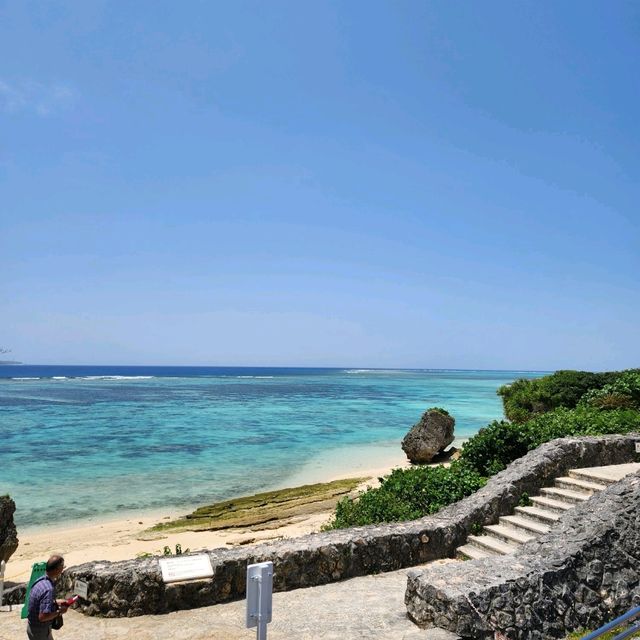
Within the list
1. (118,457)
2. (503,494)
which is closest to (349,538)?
(503,494)

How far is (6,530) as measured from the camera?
466 inches

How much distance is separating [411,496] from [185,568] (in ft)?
20.0

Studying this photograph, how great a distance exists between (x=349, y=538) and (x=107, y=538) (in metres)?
10.8

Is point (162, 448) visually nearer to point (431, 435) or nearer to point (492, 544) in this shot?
point (431, 435)

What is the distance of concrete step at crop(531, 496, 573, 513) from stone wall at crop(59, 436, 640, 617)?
0.33 metres

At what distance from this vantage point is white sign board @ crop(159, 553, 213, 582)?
7238 millimetres

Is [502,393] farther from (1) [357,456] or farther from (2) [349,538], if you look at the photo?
(2) [349,538]

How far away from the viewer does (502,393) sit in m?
29.8

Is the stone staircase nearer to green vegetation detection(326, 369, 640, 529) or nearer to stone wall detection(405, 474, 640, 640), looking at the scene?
stone wall detection(405, 474, 640, 640)

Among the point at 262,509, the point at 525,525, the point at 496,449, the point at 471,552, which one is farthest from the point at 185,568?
the point at 262,509

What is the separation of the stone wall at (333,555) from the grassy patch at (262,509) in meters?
8.69

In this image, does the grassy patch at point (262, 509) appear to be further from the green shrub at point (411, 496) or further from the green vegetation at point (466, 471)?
the green shrub at point (411, 496)

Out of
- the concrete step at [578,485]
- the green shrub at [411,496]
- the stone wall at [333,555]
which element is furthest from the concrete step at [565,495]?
the green shrub at [411,496]

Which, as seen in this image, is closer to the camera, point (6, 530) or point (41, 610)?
point (41, 610)
